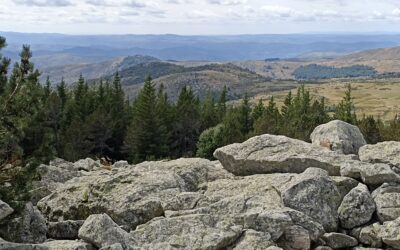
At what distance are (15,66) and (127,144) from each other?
2663 inches

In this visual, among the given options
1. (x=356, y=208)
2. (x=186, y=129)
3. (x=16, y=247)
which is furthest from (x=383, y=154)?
(x=186, y=129)

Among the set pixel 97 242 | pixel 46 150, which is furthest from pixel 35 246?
pixel 46 150

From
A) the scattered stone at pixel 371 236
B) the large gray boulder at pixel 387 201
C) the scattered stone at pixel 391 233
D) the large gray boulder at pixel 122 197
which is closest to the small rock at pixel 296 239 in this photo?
the scattered stone at pixel 371 236

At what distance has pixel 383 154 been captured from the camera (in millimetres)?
25062

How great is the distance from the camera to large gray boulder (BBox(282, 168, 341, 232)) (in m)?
19.5

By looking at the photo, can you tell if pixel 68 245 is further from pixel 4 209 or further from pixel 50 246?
pixel 4 209

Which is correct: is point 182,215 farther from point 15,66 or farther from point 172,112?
point 172,112

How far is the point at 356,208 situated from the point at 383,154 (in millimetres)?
6437

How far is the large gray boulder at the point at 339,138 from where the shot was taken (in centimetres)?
2864

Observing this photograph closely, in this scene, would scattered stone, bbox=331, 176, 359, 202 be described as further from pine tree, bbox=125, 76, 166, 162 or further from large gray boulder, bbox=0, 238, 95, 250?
pine tree, bbox=125, 76, 166, 162

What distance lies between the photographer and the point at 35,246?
1574 cm

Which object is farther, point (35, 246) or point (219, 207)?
point (219, 207)

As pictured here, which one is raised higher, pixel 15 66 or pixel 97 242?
pixel 15 66

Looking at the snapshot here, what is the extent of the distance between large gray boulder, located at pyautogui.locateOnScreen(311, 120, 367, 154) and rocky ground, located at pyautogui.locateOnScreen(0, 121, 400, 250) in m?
2.31
